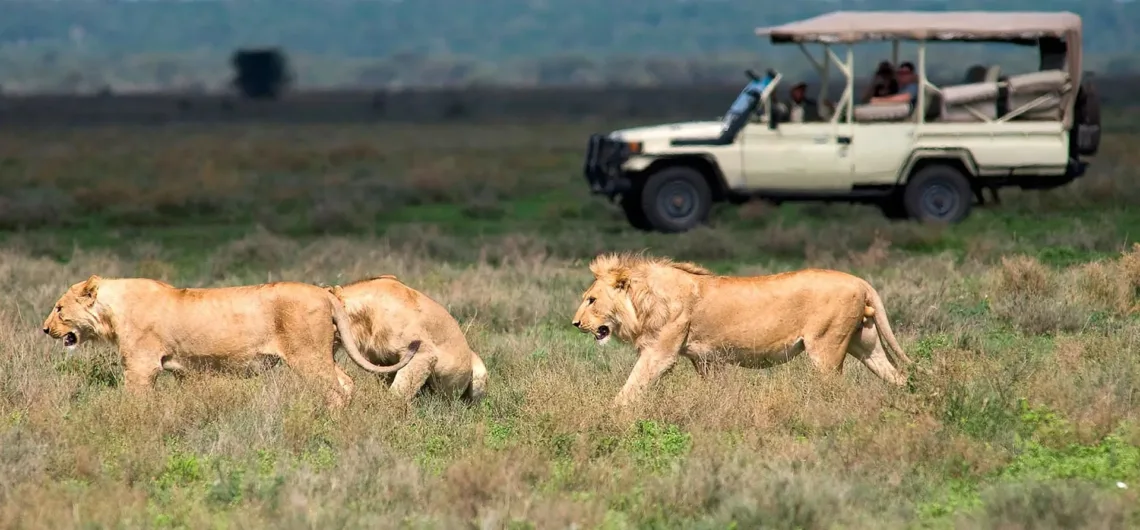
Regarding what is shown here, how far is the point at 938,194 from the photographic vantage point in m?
20.8

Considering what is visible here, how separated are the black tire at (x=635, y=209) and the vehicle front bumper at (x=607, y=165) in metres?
0.17

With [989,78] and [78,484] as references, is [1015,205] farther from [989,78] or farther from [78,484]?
[78,484]

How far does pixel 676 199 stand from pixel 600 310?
39.2 feet

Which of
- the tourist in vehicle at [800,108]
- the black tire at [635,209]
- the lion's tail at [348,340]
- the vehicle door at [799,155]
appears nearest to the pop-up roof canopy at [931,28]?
the tourist in vehicle at [800,108]

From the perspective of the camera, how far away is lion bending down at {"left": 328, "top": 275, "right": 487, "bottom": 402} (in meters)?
9.02

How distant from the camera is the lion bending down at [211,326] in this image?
29.5 feet

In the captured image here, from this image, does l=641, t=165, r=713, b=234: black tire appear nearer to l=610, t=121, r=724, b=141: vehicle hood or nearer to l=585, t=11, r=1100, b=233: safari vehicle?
l=585, t=11, r=1100, b=233: safari vehicle

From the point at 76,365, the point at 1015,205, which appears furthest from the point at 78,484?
the point at 1015,205

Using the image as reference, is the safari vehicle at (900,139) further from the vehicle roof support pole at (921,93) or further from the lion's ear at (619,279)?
the lion's ear at (619,279)

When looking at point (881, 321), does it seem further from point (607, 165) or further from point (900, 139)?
point (607, 165)

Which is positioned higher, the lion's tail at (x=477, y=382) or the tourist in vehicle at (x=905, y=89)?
the lion's tail at (x=477, y=382)

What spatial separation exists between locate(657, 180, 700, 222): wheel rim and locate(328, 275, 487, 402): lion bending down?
39.4 ft

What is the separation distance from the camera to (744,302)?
9.42m

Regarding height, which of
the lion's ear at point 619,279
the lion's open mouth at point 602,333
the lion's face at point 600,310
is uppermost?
the lion's ear at point 619,279
